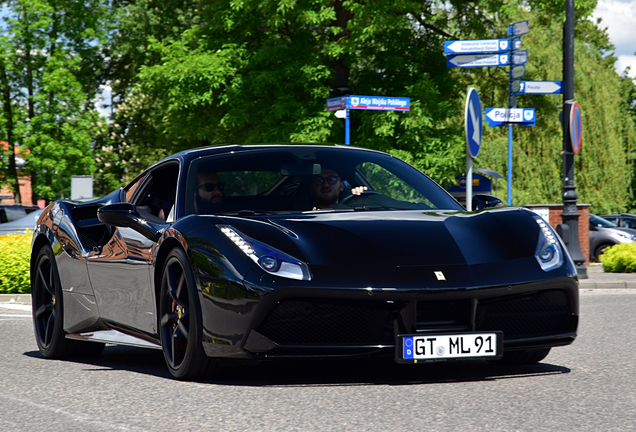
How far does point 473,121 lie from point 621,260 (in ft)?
19.1

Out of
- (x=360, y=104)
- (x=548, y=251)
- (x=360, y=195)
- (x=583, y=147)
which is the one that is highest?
(x=360, y=104)

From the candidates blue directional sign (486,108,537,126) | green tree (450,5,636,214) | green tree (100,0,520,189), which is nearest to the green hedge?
blue directional sign (486,108,537,126)

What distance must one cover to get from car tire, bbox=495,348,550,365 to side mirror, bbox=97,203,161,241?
2.23m

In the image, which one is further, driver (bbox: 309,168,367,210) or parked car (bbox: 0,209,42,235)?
parked car (bbox: 0,209,42,235)

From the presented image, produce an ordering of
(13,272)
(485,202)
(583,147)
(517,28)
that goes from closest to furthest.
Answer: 1. (485,202)
2. (13,272)
3. (517,28)
4. (583,147)

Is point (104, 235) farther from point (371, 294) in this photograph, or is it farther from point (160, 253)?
point (371, 294)

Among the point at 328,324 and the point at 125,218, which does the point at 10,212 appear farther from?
the point at 328,324

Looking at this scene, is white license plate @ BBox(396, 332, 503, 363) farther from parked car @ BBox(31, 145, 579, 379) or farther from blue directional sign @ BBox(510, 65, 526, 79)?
blue directional sign @ BBox(510, 65, 526, 79)

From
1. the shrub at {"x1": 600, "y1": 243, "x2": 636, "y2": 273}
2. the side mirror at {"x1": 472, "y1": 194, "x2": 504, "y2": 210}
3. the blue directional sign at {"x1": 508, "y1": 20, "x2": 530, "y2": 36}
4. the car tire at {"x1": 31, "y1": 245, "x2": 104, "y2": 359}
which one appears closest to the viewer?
the side mirror at {"x1": 472, "y1": 194, "x2": 504, "y2": 210}

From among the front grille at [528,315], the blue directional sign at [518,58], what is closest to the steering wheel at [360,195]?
the front grille at [528,315]

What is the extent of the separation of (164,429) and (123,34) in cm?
3250

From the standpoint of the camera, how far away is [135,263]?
5.68 m

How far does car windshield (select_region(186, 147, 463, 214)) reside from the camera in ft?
18.5

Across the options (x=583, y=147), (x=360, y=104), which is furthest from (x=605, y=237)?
(x=583, y=147)
